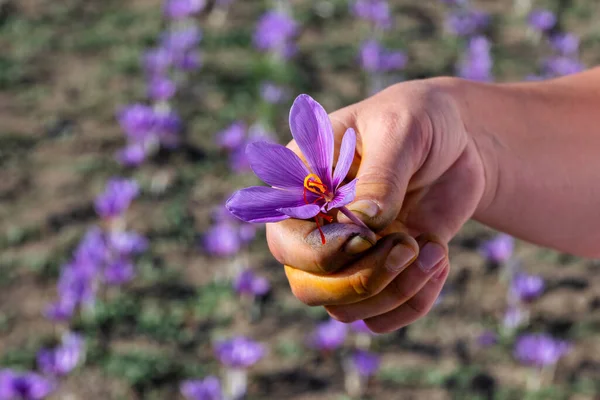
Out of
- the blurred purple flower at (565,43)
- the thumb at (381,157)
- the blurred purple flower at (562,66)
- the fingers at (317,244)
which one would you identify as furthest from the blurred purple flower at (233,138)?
the fingers at (317,244)

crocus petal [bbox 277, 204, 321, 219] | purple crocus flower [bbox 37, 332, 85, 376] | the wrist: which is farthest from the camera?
purple crocus flower [bbox 37, 332, 85, 376]

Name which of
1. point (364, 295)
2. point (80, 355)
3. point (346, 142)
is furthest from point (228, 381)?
point (346, 142)

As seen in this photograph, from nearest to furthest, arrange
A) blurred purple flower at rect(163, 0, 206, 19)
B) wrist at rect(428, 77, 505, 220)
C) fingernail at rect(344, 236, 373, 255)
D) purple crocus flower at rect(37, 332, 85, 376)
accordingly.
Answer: fingernail at rect(344, 236, 373, 255) → wrist at rect(428, 77, 505, 220) → purple crocus flower at rect(37, 332, 85, 376) → blurred purple flower at rect(163, 0, 206, 19)

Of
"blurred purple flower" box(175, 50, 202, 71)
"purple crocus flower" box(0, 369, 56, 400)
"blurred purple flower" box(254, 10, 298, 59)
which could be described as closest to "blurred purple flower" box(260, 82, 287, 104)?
"blurred purple flower" box(254, 10, 298, 59)

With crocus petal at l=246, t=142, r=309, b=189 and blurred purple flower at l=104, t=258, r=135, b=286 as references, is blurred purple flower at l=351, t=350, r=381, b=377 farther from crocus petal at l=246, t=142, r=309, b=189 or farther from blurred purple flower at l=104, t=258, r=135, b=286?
crocus petal at l=246, t=142, r=309, b=189

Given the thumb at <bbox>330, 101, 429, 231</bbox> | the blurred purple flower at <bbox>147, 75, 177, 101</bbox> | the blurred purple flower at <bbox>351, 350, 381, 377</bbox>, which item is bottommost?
the blurred purple flower at <bbox>351, 350, 381, 377</bbox>

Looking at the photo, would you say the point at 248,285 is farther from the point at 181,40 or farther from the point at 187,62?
the point at 181,40

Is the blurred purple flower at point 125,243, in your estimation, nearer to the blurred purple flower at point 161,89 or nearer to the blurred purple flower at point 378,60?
the blurred purple flower at point 161,89
